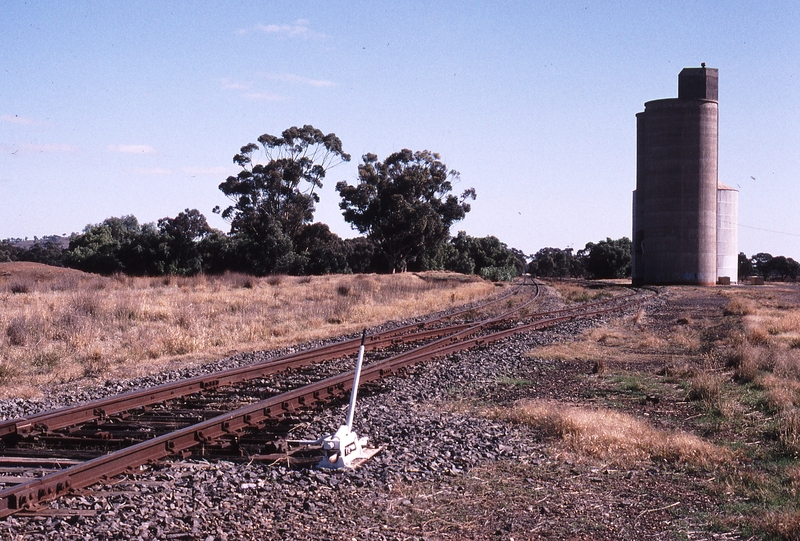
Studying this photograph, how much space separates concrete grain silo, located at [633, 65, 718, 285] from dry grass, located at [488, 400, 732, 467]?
60.7m

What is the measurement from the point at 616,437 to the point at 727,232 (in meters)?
69.4

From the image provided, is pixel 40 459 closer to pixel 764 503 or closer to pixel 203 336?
pixel 764 503

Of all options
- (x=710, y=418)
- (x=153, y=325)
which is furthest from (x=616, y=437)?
(x=153, y=325)

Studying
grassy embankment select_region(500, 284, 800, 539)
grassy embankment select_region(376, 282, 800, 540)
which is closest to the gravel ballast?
grassy embankment select_region(376, 282, 800, 540)

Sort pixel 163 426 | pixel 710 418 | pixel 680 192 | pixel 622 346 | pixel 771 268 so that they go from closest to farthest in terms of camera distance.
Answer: pixel 163 426, pixel 710 418, pixel 622 346, pixel 680 192, pixel 771 268

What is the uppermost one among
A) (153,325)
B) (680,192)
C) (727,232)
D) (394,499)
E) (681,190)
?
(681,190)

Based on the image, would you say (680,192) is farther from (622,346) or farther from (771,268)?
(771,268)

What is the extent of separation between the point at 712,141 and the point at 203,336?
59.6 m

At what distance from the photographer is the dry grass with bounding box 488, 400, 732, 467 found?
295 inches

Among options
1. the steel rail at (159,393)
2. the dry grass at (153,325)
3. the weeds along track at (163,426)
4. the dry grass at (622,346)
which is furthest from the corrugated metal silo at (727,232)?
the weeds along track at (163,426)

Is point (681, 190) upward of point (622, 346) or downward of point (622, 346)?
upward

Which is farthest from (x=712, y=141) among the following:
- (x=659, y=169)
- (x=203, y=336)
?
(x=203, y=336)

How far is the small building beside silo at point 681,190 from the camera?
6600 centimetres

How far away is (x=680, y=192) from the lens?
66.2 m
